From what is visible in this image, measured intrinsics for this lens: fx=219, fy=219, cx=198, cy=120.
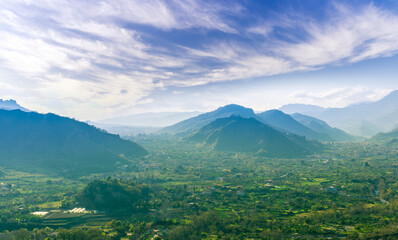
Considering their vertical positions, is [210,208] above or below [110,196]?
below

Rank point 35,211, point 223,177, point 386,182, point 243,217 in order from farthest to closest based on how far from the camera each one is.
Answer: point 223,177 < point 386,182 < point 35,211 < point 243,217

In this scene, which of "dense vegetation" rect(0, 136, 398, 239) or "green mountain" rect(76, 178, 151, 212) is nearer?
"dense vegetation" rect(0, 136, 398, 239)

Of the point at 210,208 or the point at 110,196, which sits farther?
the point at 110,196

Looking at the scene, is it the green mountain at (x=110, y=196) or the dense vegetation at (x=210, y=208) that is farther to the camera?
the green mountain at (x=110, y=196)

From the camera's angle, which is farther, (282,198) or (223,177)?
(223,177)

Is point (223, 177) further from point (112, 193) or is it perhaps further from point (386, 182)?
point (386, 182)

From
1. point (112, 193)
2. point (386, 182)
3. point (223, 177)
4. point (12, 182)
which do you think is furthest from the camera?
point (223, 177)

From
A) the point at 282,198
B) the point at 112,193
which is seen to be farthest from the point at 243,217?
the point at 112,193
